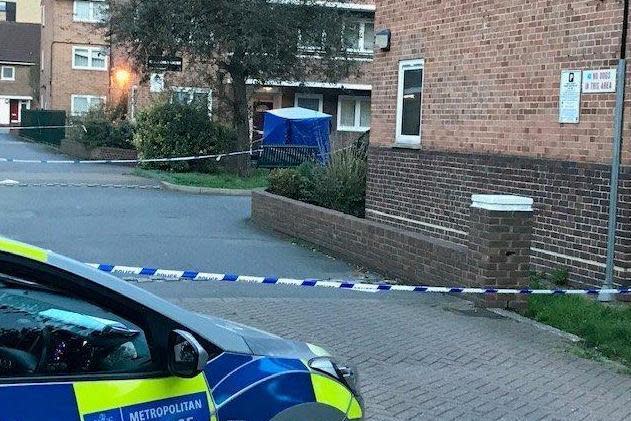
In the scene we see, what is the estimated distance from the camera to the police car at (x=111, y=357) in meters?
2.85

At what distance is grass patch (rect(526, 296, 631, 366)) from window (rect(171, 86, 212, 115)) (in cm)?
1947

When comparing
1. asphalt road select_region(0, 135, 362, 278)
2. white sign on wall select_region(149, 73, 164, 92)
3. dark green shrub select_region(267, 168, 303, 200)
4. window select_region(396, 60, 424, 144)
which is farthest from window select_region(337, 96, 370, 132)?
window select_region(396, 60, 424, 144)

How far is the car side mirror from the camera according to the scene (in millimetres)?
2996

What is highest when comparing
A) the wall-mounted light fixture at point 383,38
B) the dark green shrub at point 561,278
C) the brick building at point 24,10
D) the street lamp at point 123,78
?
the brick building at point 24,10

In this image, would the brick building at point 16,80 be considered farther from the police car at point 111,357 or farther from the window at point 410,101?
the police car at point 111,357

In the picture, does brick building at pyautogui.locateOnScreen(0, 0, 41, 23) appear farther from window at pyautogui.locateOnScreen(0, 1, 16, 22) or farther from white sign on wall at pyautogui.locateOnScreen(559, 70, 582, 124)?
white sign on wall at pyautogui.locateOnScreen(559, 70, 582, 124)

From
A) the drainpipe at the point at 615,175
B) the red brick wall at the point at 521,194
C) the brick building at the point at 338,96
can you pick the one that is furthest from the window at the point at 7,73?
the drainpipe at the point at 615,175

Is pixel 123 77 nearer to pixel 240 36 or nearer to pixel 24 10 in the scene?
pixel 240 36

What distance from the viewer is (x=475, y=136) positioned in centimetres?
1166

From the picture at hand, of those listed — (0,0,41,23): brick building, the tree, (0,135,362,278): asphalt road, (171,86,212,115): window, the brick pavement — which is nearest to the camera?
the brick pavement

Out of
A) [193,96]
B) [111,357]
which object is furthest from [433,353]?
[193,96]

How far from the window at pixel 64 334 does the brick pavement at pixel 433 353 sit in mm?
2847

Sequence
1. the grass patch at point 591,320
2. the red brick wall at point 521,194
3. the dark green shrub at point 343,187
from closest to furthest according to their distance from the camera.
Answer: the grass patch at point 591,320, the red brick wall at point 521,194, the dark green shrub at point 343,187

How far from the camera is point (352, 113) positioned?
37.8m
